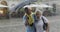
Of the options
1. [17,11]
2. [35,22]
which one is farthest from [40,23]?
[17,11]

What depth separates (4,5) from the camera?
8.90m

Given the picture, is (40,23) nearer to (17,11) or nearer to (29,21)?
(29,21)

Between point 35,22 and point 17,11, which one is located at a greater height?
point 35,22

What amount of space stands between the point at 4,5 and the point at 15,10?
2.62 ft

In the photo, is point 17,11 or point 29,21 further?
point 17,11

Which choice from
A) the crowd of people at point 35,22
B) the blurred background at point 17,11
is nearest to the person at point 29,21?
the crowd of people at point 35,22

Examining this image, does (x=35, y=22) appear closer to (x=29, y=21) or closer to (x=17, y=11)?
(x=29, y=21)

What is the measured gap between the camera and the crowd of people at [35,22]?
11.9ft

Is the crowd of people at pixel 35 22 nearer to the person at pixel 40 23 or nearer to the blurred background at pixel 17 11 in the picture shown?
the person at pixel 40 23

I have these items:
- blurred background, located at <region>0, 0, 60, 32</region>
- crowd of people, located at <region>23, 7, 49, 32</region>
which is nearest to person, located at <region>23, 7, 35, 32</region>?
crowd of people, located at <region>23, 7, 49, 32</region>

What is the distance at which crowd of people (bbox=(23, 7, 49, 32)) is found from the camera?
3639 millimetres

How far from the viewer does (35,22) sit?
12.1ft

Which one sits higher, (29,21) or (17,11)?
(29,21)

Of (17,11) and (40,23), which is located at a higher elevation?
(40,23)
